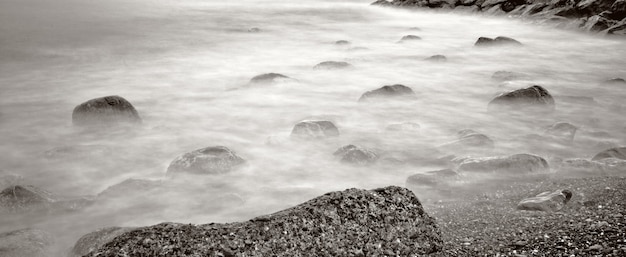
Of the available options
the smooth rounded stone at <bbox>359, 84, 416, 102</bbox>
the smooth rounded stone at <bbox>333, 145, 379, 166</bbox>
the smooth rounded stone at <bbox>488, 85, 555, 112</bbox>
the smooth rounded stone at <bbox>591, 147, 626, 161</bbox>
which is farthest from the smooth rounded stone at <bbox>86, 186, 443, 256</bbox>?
the smooth rounded stone at <bbox>359, 84, 416, 102</bbox>

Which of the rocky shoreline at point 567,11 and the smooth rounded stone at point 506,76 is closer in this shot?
the smooth rounded stone at point 506,76

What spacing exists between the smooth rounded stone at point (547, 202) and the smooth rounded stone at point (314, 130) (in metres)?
2.06

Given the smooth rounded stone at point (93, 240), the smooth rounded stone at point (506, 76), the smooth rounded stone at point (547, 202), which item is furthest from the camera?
the smooth rounded stone at point (506, 76)

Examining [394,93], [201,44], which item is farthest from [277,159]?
[201,44]

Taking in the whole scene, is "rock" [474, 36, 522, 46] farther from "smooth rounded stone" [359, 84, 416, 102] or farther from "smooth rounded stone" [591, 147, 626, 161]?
"smooth rounded stone" [591, 147, 626, 161]

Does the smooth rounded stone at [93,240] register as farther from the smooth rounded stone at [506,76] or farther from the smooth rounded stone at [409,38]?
the smooth rounded stone at [409,38]

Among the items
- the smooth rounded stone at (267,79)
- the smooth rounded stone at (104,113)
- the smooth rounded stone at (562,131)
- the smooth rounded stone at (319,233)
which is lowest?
the smooth rounded stone at (562,131)

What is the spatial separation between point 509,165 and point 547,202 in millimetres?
764

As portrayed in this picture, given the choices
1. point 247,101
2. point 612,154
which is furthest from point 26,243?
point 612,154

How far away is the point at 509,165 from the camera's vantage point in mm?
3615

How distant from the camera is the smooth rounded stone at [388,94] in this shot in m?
6.06

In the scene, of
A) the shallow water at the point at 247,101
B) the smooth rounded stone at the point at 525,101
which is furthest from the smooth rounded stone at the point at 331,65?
the smooth rounded stone at the point at 525,101

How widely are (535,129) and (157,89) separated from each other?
15.2 ft

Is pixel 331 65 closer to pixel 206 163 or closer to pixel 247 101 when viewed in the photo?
pixel 247 101
